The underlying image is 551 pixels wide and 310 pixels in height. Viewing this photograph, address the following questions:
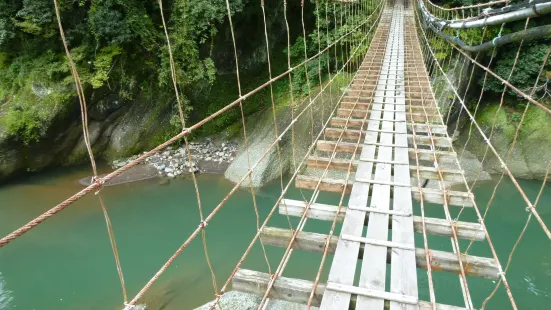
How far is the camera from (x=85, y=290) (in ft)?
11.3

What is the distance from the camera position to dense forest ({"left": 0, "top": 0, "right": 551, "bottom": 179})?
4.65 m

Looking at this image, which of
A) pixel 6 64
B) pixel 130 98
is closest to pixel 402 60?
pixel 130 98

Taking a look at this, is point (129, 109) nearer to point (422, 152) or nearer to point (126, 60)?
point (126, 60)

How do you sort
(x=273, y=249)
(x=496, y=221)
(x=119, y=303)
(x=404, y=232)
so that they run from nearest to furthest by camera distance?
(x=404, y=232) → (x=119, y=303) → (x=273, y=249) → (x=496, y=221)

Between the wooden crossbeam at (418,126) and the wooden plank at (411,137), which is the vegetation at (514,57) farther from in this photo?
the wooden plank at (411,137)

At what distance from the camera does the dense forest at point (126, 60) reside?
4.65m

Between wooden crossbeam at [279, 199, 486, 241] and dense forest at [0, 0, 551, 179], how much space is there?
3.11m

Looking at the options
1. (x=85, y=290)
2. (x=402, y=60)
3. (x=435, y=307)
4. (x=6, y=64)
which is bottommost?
(x=85, y=290)

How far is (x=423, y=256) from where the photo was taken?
4.34 feet

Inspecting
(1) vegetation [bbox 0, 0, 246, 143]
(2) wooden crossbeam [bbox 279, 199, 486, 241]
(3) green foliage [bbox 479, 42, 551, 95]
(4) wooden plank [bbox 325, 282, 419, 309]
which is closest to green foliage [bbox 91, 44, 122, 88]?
(1) vegetation [bbox 0, 0, 246, 143]

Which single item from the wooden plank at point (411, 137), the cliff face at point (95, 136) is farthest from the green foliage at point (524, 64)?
the cliff face at point (95, 136)

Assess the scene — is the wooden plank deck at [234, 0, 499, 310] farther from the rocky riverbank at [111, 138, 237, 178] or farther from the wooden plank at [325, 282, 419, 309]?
the rocky riverbank at [111, 138, 237, 178]

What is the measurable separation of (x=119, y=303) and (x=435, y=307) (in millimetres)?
3180

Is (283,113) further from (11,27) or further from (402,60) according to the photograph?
(11,27)
